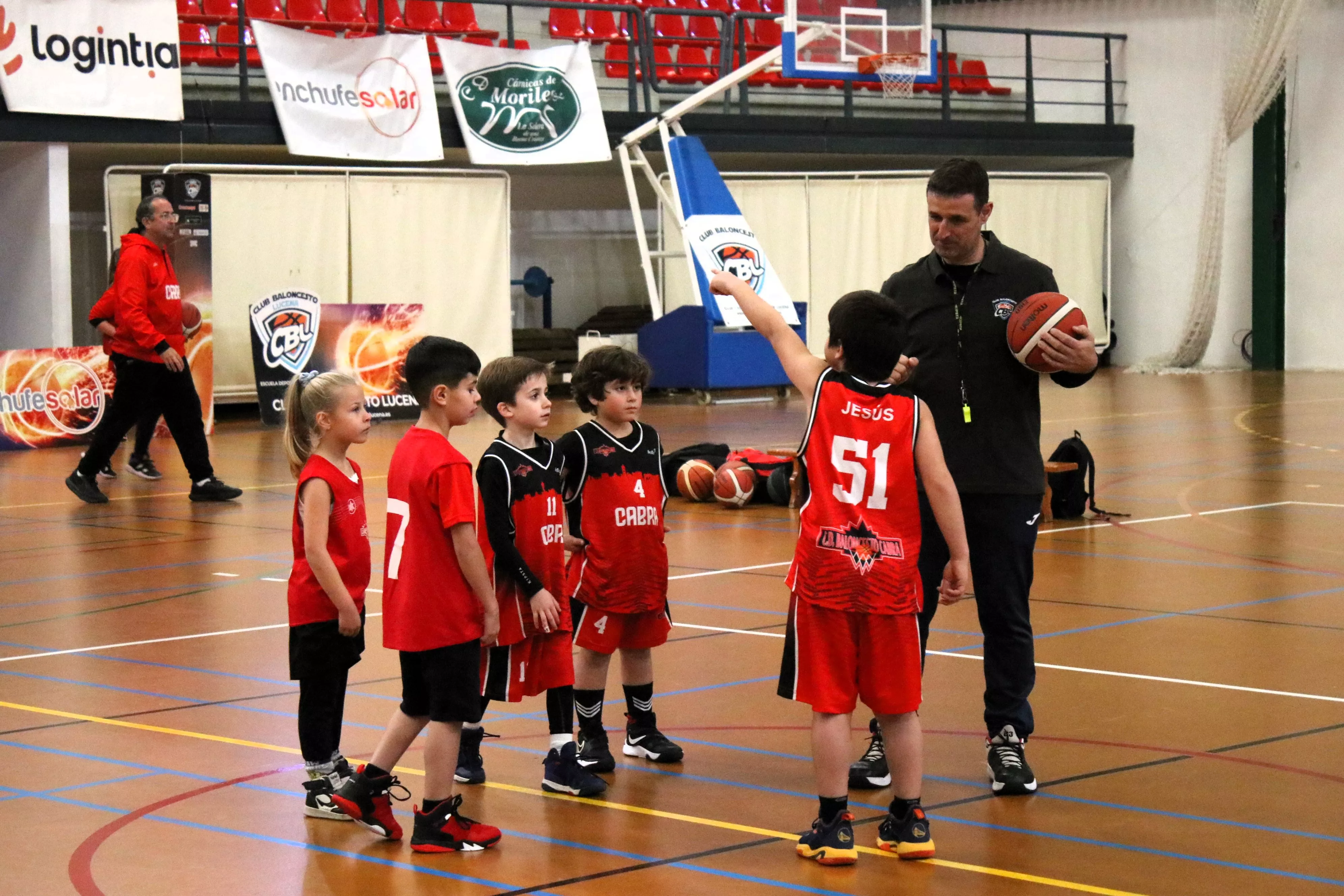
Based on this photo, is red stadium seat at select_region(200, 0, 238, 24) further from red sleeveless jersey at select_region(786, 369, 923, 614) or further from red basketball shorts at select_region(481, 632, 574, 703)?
red sleeveless jersey at select_region(786, 369, 923, 614)

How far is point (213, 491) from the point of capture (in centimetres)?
1146

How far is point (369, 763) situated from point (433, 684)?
311mm

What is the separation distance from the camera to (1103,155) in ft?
89.0

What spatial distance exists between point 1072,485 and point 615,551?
583 centimetres

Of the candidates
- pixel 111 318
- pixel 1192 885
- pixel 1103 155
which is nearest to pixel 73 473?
pixel 111 318

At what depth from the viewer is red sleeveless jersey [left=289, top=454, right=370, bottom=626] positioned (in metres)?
4.50

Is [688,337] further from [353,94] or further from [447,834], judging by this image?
[447,834]

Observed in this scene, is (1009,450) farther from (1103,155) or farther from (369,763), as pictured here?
(1103,155)

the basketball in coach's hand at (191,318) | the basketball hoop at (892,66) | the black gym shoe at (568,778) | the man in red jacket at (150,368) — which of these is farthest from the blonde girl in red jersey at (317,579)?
the basketball hoop at (892,66)

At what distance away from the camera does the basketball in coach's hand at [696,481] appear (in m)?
11.4

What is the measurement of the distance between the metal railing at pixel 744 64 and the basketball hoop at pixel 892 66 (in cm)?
189

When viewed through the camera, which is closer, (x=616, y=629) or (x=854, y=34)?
(x=616, y=629)

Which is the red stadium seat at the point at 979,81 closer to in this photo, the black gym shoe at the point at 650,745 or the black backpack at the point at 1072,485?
the black backpack at the point at 1072,485

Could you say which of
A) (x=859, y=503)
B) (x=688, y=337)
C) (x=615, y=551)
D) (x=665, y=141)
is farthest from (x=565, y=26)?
(x=859, y=503)
